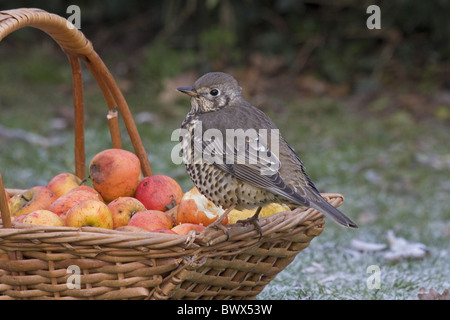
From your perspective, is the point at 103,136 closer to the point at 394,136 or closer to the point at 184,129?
the point at 394,136

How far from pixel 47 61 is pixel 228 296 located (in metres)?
6.13

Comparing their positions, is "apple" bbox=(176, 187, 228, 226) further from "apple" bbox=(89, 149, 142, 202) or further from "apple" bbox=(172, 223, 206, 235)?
"apple" bbox=(89, 149, 142, 202)

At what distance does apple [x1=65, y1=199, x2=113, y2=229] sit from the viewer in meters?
2.54

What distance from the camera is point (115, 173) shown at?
9.78ft

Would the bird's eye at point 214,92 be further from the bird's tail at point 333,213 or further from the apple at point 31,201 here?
the apple at point 31,201

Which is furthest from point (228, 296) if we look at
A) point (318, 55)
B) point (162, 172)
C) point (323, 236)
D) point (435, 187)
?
point (318, 55)

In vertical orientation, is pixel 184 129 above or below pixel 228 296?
above

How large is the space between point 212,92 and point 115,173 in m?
0.58

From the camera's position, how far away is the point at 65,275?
2350 millimetres

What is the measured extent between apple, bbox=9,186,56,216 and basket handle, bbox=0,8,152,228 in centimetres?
40

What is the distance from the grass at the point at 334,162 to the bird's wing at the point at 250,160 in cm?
75

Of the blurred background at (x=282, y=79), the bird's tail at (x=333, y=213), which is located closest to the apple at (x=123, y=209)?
the bird's tail at (x=333, y=213)

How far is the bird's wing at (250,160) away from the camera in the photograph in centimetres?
256
